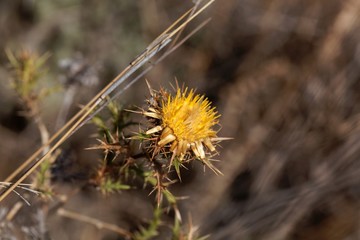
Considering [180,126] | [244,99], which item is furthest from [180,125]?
[244,99]

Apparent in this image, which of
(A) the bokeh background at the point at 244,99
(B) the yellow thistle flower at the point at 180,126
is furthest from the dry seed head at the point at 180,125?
(A) the bokeh background at the point at 244,99

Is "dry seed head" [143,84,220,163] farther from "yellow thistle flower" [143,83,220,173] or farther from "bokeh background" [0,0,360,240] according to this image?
"bokeh background" [0,0,360,240]

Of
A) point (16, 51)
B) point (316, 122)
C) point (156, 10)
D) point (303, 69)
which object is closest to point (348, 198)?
point (316, 122)

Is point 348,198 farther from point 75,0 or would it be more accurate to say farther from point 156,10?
point 75,0

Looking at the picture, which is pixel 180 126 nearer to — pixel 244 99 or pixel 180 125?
pixel 180 125

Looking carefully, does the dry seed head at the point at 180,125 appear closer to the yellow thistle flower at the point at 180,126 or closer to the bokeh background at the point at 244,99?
the yellow thistle flower at the point at 180,126

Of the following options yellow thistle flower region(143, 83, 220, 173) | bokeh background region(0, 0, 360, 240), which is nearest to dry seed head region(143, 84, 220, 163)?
yellow thistle flower region(143, 83, 220, 173)
